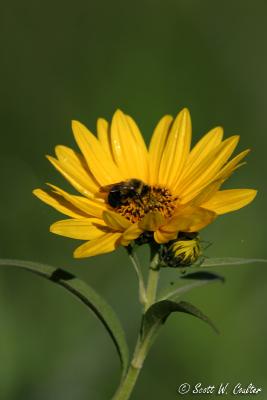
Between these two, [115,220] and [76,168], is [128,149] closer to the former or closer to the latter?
[76,168]

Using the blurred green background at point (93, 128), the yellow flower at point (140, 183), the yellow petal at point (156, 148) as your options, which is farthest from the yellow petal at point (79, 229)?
the blurred green background at point (93, 128)

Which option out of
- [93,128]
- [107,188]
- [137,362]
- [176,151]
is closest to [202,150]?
[176,151]

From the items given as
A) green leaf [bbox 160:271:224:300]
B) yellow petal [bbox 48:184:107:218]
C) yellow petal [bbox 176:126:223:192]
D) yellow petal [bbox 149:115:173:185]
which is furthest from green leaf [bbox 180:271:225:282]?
yellow petal [bbox 149:115:173:185]

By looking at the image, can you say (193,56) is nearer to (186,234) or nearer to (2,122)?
(2,122)

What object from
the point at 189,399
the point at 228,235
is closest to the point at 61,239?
the point at 228,235

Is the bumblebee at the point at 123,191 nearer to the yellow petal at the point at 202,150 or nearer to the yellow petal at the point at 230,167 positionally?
the yellow petal at the point at 202,150

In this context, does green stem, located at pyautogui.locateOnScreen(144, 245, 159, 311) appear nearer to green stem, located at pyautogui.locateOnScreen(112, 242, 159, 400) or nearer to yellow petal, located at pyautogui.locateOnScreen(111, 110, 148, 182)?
green stem, located at pyautogui.locateOnScreen(112, 242, 159, 400)
